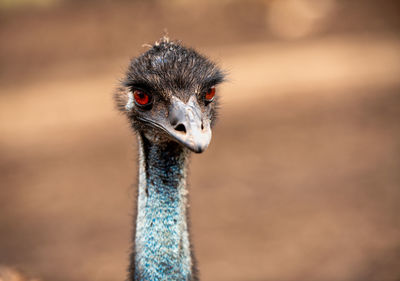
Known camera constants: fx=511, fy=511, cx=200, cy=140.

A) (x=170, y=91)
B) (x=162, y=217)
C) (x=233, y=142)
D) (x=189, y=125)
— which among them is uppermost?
(x=233, y=142)

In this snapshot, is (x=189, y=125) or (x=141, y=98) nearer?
(x=189, y=125)

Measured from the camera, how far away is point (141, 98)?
1870 mm

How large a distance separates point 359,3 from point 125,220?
708 cm

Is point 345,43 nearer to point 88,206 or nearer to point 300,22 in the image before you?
point 300,22

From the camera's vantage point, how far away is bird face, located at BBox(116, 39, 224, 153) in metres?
1.70

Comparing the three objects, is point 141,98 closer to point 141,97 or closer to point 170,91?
point 141,97

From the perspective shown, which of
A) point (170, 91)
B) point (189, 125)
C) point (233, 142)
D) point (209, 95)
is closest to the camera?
point (189, 125)

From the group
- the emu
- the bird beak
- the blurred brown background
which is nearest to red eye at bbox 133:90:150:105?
the emu

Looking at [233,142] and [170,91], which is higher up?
[233,142]

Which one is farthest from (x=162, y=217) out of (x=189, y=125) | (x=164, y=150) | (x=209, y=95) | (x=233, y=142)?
(x=233, y=142)

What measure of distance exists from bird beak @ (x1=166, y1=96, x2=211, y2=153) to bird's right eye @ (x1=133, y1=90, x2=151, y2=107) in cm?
14

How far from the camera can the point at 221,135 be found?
5.59 metres

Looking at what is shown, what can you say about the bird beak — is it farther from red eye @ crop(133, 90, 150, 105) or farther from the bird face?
red eye @ crop(133, 90, 150, 105)

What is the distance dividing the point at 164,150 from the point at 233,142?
3.63 meters
